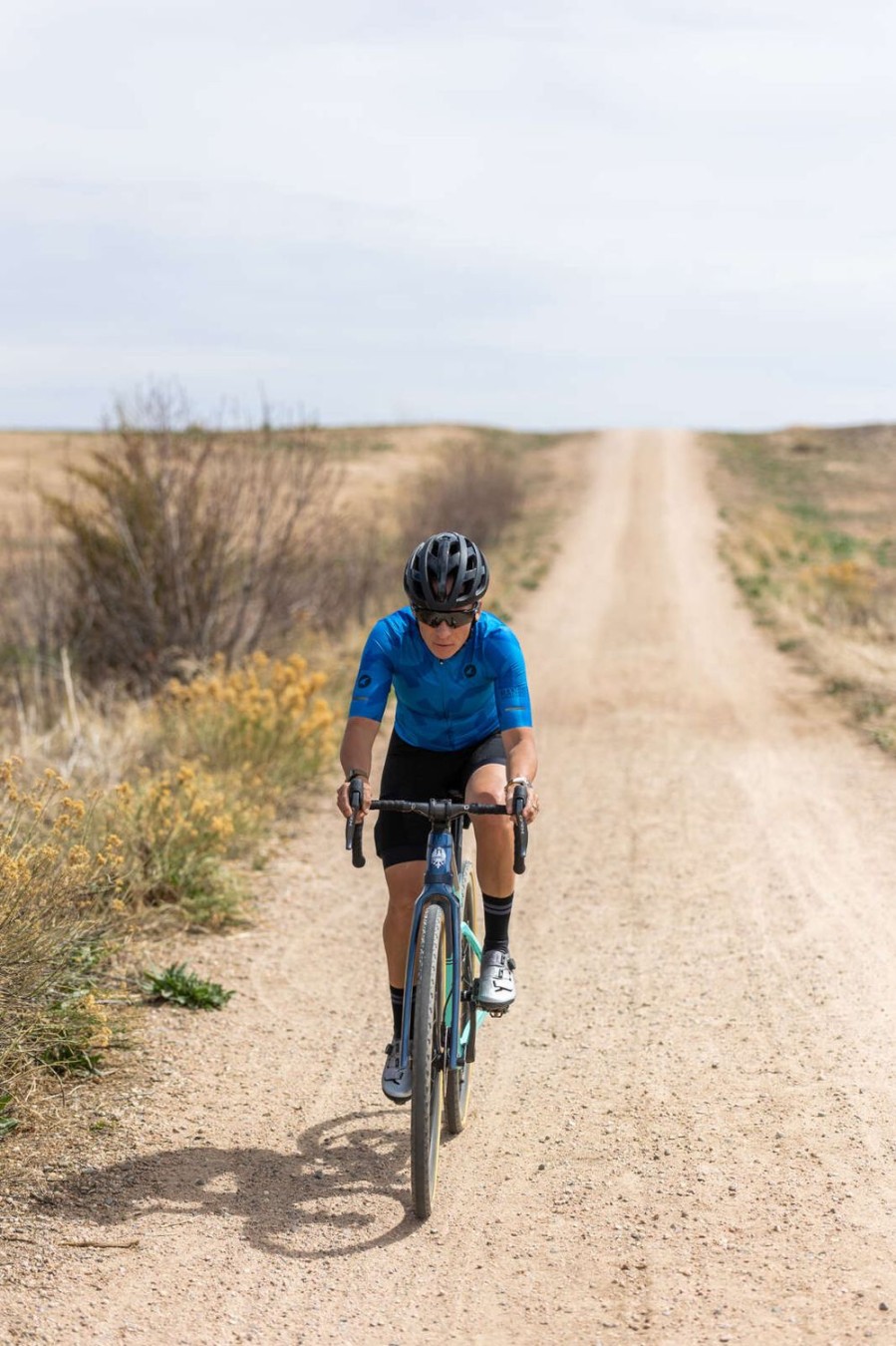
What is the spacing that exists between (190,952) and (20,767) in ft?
9.30

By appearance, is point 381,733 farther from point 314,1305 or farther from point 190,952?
point 314,1305

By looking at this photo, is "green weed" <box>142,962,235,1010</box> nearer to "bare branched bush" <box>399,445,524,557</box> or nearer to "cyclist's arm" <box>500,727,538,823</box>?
"cyclist's arm" <box>500,727,538,823</box>

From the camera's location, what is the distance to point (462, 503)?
27688 millimetres

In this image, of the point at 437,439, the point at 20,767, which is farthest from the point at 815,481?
the point at 20,767

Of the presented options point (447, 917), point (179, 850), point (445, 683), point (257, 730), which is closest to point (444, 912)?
point (447, 917)

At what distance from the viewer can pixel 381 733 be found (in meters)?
12.2

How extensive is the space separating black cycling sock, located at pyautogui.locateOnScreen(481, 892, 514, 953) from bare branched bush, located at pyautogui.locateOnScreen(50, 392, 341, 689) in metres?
7.66

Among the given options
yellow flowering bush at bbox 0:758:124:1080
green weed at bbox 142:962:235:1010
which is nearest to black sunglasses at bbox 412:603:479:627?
yellow flowering bush at bbox 0:758:124:1080

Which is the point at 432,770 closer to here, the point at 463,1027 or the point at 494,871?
the point at 494,871

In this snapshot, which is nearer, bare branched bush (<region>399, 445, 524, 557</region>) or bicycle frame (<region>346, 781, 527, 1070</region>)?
bicycle frame (<region>346, 781, 527, 1070</region>)

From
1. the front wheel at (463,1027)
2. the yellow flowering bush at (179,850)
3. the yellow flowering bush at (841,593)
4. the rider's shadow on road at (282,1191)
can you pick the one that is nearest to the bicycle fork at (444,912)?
the front wheel at (463,1027)

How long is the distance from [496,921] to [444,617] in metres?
1.19

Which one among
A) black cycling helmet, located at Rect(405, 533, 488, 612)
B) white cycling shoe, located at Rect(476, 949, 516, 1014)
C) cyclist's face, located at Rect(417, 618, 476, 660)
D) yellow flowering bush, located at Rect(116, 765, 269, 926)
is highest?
black cycling helmet, located at Rect(405, 533, 488, 612)

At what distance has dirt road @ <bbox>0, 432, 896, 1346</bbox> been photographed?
362 centimetres
